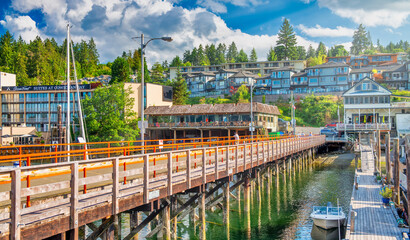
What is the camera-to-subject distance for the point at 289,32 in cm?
15662

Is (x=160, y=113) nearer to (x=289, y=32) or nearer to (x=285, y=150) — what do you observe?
(x=285, y=150)

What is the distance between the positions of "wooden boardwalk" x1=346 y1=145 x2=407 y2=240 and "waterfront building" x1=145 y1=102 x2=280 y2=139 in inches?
1544

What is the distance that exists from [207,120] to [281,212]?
142ft

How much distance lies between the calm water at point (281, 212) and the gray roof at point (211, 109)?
2438cm

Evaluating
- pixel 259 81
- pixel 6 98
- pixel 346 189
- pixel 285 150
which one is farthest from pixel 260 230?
pixel 259 81

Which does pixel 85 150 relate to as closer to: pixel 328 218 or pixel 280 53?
pixel 328 218

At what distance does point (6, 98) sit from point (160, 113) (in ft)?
133

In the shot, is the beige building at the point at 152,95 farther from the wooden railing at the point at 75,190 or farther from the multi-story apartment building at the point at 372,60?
the multi-story apartment building at the point at 372,60

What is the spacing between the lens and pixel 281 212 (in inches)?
1076

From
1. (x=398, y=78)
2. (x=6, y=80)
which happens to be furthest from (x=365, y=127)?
(x=6, y=80)

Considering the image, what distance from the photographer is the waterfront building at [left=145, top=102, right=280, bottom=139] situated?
67312mm

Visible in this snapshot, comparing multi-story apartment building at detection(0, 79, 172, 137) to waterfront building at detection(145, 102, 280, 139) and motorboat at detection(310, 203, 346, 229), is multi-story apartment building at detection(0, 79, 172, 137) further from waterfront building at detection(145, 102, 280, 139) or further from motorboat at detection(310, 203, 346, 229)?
motorboat at detection(310, 203, 346, 229)

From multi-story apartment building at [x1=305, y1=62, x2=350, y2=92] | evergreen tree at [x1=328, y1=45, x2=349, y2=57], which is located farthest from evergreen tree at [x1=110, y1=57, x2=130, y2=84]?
evergreen tree at [x1=328, y1=45, x2=349, y2=57]

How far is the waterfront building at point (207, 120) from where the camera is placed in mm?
67312
